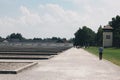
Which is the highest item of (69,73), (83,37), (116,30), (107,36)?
(116,30)


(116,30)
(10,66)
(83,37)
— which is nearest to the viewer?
(10,66)

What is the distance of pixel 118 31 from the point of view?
4215 inches

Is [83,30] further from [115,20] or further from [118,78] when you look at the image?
[118,78]

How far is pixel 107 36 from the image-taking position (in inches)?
4744

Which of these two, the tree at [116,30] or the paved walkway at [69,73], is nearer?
the paved walkway at [69,73]

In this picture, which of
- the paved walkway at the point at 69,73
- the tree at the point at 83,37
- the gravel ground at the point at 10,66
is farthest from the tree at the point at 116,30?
the paved walkway at the point at 69,73

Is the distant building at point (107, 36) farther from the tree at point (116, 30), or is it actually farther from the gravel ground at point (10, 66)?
the gravel ground at point (10, 66)

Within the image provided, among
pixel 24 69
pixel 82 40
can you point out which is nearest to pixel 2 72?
pixel 24 69

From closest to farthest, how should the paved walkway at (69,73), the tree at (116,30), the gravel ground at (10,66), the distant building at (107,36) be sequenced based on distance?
1. the paved walkway at (69,73)
2. the gravel ground at (10,66)
3. the tree at (116,30)
4. the distant building at (107,36)

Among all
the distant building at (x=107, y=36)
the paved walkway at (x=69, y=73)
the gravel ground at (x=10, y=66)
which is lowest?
the paved walkway at (x=69, y=73)

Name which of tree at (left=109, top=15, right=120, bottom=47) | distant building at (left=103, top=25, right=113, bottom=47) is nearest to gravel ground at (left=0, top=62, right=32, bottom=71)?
tree at (left=109, top=15, right=120, bottom=47)

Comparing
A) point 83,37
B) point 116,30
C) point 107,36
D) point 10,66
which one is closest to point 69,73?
point 10,66

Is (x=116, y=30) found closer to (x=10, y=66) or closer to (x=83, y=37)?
(x=83, y=37)

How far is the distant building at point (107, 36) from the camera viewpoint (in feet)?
390
